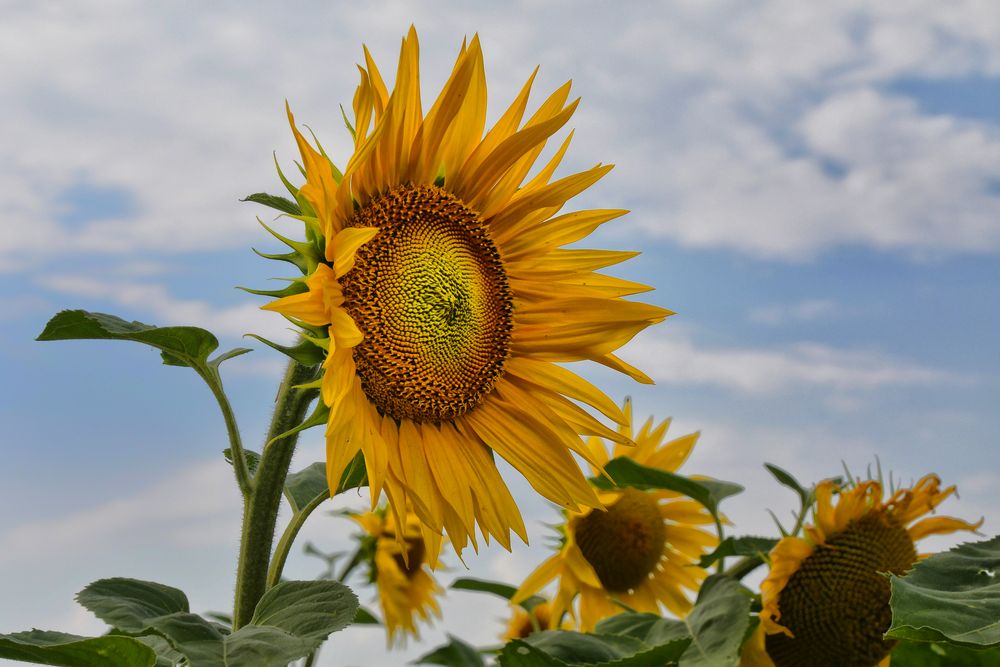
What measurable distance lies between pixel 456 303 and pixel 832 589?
1.25 m

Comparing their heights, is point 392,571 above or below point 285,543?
above

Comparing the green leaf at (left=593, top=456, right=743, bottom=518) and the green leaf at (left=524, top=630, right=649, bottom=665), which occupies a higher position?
the green leaf at (left=593, top=456, right=743, bottom=518)

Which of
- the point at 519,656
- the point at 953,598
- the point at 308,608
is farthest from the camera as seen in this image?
the point at 519,656

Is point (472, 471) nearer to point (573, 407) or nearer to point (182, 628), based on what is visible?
point (573, 407)

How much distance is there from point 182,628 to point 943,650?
Answer: 1.36 meters

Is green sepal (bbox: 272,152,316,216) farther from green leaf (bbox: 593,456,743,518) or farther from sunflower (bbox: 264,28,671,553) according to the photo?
green leaf (bbox: 593,456,743,518)

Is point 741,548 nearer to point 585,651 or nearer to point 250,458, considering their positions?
point 585,651

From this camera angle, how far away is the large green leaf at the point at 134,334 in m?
1.69

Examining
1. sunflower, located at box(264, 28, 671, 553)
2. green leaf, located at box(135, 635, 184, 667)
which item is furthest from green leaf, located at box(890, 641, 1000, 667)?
green leaf, located at box(135, 635, 184, 667)

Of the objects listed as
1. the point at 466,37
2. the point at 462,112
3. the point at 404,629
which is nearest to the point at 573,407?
Answer: the point at 462,112

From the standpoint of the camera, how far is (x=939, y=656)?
6.24 feet

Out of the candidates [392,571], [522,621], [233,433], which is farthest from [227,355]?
[522,621]

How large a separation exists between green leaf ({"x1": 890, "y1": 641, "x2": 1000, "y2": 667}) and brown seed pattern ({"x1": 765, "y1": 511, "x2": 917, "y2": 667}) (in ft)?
1.38

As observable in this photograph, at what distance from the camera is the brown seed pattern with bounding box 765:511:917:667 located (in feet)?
7.85
